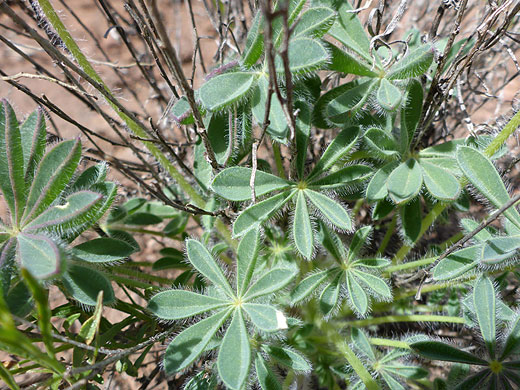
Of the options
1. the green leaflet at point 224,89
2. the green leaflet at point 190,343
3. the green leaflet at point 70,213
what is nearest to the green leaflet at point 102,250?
the green leaflet at point 70,213

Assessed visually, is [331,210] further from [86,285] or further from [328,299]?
[86,285]

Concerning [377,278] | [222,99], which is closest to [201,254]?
[222,99]

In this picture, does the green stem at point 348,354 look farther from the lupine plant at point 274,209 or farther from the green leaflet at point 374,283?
the green leaflet at point 374,283

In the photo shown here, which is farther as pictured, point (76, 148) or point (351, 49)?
point (351, 49)

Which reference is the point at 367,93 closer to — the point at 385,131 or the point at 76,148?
the point at 385,131

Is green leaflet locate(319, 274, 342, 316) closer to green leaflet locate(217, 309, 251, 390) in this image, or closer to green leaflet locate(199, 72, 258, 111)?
green leaflet locate(217, 309, 251, 390)

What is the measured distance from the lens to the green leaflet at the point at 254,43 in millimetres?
1403

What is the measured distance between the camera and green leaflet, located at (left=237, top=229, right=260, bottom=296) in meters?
1.49

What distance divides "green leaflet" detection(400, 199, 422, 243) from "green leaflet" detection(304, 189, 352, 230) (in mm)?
403

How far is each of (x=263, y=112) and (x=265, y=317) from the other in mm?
661

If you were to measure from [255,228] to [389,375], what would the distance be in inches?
32.9

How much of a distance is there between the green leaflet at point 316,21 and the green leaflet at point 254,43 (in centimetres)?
13

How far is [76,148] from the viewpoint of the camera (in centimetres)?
132

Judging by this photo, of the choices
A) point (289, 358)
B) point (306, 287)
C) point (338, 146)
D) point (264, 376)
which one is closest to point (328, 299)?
point (306, 287)
